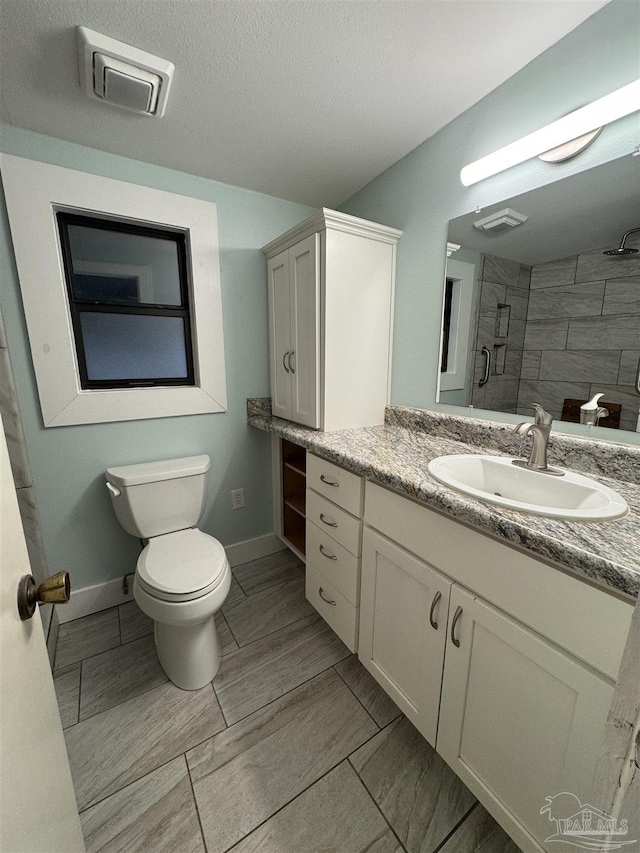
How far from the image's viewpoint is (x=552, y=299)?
1090 millimetres

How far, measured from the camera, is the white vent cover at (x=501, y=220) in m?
1.17

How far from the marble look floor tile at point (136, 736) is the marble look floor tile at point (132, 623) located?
1.08 feet

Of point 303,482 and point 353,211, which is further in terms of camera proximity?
point 303,482

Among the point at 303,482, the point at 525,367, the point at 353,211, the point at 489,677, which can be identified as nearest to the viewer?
the point at 489,677

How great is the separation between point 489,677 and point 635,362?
37.2 inches

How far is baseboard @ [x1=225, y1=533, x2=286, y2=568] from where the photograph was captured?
2.04 m

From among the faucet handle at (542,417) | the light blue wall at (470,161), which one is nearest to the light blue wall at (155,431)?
the light blue wall at (470,161)

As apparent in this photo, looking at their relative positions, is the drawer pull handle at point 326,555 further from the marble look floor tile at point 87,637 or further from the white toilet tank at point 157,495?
the marble look floor tile at point 87,637

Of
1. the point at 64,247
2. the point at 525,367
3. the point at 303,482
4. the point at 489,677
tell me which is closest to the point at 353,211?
the point at 525,367

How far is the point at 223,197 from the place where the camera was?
5.64 ft

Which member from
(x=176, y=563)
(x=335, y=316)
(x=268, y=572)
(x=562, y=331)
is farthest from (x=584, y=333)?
(x=268, y=572)

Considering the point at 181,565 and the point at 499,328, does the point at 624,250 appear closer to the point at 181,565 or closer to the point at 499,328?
the point at 499,328

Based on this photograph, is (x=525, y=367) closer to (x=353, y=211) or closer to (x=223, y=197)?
(x=353, y=211)

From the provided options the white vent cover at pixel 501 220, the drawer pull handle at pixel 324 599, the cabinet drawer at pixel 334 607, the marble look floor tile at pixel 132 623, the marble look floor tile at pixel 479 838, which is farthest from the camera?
the marble look floor tile at pixel 132 623
